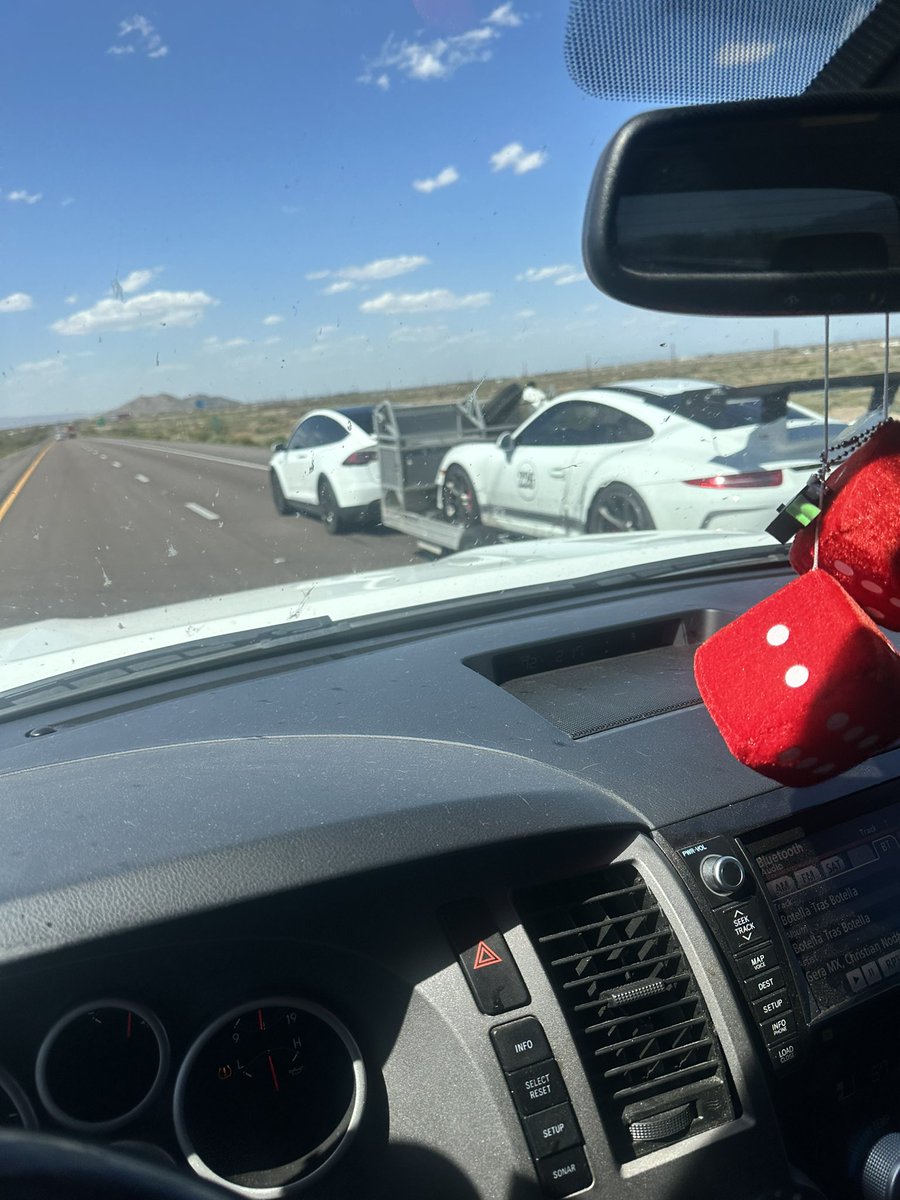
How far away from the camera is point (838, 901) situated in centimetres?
283

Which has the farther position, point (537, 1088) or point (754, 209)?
point (537, 1088)

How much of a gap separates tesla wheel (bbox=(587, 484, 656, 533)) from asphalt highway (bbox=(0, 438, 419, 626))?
0.78m

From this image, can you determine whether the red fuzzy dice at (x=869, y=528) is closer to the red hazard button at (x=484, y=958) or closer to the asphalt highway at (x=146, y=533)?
the red hazard button at (x=484, y=958)

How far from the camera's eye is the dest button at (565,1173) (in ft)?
7.59

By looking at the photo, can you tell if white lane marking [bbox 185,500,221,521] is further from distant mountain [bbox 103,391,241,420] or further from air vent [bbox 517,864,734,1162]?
air vent [bbox 517,864,734,1162]

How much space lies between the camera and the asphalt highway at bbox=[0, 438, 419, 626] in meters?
3.82

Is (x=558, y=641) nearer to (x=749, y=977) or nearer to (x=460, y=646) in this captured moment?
(x=460, y=646)

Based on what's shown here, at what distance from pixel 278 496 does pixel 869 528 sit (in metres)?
3.11

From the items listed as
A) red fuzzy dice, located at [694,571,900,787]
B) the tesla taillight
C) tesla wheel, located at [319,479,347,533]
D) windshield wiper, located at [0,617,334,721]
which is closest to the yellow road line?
windshield wiper, located at [0,617,334,721]

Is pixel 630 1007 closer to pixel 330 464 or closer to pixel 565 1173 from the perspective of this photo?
pixel 565 1173

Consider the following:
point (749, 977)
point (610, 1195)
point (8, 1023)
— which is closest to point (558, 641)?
point (749, 977)

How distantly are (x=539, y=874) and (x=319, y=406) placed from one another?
2.30 metres

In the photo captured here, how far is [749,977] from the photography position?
261cm

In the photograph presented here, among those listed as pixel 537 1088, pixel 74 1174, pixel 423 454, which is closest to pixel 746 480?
pixel 423 454
